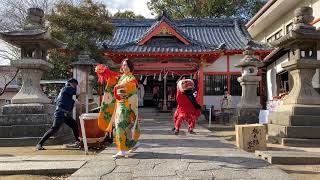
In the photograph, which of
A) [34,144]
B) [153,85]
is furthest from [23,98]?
[153,85]

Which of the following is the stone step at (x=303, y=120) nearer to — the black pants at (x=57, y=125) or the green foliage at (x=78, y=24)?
the black pants at (x=57, y=125)

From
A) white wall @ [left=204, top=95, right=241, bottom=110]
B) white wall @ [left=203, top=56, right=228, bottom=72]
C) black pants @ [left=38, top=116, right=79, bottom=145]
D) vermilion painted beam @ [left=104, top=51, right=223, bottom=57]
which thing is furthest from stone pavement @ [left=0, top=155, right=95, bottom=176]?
white wall @ [left=203, top=56, right=228, bottom=72]

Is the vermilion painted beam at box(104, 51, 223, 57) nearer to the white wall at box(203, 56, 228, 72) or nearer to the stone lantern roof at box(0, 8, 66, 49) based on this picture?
the white wall at box(203, 56, 228, 72)

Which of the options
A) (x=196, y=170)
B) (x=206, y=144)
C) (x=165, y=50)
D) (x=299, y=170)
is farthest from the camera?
(x=165, y=50)

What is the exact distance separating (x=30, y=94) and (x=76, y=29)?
5.92m

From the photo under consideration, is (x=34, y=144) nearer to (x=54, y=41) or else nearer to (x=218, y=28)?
(x=54, y=41)

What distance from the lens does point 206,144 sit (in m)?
8.41

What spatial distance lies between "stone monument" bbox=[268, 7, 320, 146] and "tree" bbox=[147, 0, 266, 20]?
2484cm

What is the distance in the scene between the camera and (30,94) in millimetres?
10750

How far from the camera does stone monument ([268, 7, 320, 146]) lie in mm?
9039

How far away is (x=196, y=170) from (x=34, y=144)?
598 centimetres

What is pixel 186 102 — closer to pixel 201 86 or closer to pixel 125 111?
pixel 125 111

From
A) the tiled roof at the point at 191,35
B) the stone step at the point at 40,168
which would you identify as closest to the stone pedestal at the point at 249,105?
the tiled roof at the point at 191,35

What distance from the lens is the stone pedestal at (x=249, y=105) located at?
594 inches
